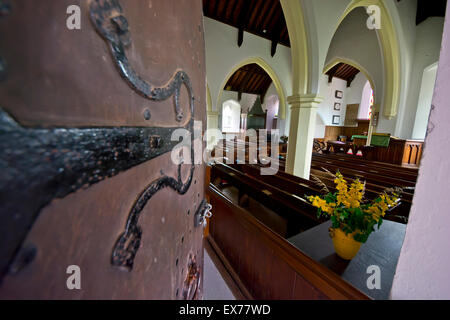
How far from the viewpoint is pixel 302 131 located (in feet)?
12.6

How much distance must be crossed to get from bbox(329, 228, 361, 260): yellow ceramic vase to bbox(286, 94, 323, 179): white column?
3.02m

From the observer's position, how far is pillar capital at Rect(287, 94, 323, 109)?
3.70m

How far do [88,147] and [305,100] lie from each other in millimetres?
4145

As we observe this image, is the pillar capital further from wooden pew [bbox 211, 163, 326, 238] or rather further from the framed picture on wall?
the framed picture on wall

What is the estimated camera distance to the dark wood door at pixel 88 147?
222 millimetres

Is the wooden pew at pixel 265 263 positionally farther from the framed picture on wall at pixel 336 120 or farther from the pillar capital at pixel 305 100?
the framed picture on wall at pixel 336 120

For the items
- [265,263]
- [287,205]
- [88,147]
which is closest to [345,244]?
[265,263]

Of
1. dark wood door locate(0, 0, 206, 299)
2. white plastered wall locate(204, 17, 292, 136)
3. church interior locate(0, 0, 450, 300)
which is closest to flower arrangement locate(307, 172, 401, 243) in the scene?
church interior locate(0, 0, 450, 300)

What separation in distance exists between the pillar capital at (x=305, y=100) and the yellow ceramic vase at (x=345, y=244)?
3265 mm

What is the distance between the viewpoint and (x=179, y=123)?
62cm

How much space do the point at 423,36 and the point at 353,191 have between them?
8993 mm

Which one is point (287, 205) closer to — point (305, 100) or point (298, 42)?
point (305, 100)
